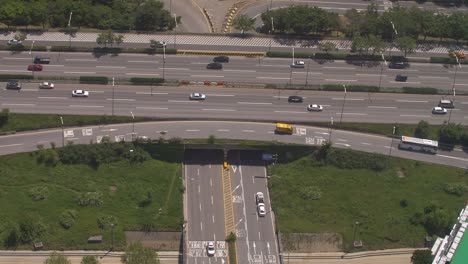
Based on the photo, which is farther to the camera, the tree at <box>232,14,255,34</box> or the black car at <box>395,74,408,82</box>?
the tree at <box>232,14,255,34</box>

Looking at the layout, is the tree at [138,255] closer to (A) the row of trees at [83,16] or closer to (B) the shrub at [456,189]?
(B) the shrub at [456,189]

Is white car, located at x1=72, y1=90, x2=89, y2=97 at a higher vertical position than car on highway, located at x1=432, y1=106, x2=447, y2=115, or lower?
higher

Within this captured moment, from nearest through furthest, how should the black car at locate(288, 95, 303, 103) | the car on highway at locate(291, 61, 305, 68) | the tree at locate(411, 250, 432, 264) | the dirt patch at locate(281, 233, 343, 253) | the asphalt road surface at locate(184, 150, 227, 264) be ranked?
the tree at locate(411, 250, 432, 264) → the asphalt road surface at locate(184, 150, 227, 264) → the dirt patch at locate(281, 233, 343, 253) → the black car at locate(288, 95, 303, 103) → the car on highway at locate(291, 61, 305, 68)

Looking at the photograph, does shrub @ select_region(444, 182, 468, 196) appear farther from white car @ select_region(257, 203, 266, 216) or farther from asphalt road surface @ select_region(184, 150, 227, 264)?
asphalt road surface @ select_region(184, 150, 227, 264)

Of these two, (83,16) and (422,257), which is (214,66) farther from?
(422,257)

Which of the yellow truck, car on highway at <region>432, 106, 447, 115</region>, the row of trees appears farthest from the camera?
the row of trees

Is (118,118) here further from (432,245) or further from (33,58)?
(432,245)

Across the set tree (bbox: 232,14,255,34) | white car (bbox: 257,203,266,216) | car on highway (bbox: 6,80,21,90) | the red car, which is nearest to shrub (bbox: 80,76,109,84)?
the red car
